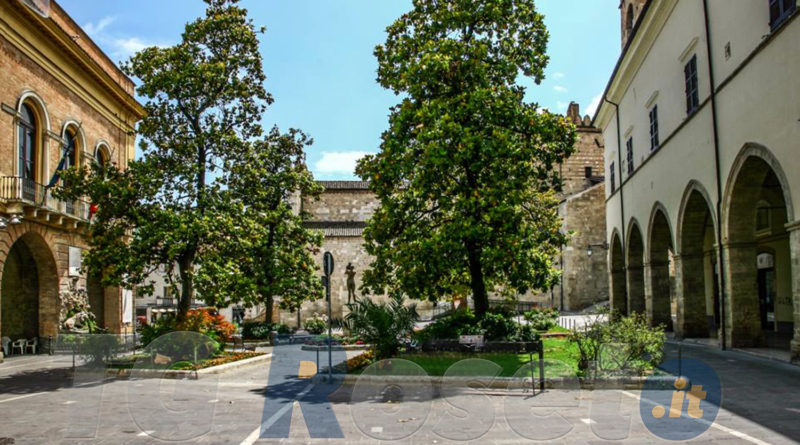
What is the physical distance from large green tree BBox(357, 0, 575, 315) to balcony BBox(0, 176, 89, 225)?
9.92m

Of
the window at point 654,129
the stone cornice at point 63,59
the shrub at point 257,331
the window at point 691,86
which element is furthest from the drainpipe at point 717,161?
the stone cornice at point 63,59

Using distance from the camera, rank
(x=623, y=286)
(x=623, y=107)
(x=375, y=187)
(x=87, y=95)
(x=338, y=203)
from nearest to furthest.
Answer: (x=375, y=187)
(x=87, y=95)
(x=623, y=107)
(x=623, y=286)
(x=338, y=203)

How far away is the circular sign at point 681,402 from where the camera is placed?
8.05 metres

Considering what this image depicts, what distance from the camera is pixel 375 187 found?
58.0 ft

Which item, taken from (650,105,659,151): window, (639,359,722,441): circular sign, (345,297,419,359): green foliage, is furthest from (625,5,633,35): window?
(345,297,419,359): green foliage

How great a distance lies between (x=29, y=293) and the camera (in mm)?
23750

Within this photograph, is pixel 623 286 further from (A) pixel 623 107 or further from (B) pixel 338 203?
(B) pixel 338 203

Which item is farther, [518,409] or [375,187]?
[375,187]

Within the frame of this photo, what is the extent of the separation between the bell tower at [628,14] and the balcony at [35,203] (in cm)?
2718

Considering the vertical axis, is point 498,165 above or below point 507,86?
below

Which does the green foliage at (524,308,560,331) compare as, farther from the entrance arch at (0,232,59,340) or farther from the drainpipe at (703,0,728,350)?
the entrance arch at (0,232,59,340)

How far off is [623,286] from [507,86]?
60.3 feet

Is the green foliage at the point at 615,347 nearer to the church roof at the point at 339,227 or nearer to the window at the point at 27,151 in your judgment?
the window at the point at 27,151

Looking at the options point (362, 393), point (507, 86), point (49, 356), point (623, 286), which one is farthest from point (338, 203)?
point (362, 393)
